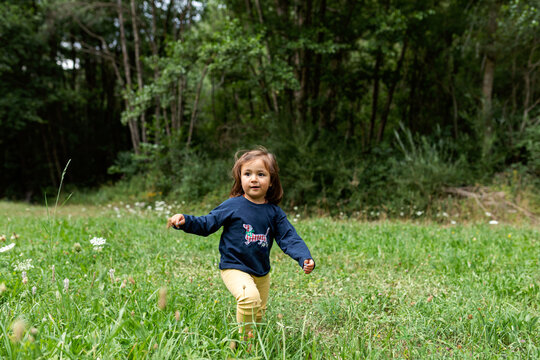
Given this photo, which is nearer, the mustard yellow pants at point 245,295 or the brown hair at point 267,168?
the mustard yellow pants at point 245,295

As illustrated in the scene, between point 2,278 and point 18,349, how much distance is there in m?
1.72

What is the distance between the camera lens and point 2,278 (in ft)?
9.89

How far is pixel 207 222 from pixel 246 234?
28 centimetres

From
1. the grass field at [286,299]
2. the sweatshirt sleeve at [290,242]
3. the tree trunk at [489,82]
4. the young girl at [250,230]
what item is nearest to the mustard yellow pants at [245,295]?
the young girl at [250,230]

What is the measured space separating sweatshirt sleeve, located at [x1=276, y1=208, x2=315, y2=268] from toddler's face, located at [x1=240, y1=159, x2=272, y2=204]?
246mm

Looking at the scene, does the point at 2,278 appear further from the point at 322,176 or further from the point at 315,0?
the point at 315,0

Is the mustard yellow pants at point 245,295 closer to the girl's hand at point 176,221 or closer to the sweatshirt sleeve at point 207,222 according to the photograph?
the sweatshirt sleeve at point 207,222

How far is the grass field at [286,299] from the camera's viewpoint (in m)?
2.09

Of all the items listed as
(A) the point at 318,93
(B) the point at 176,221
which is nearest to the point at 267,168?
(B) the point at 176,221

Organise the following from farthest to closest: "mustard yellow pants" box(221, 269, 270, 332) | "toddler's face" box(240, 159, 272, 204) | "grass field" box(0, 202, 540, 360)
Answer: "toddler's face" box(240, 159, 272, 204) < "mustard yellow pants" box(221, 269, 270, 332) < "grass field" box(0, 202, 540, 360)

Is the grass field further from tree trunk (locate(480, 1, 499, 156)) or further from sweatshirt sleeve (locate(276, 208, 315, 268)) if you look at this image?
tree trunk (locate(480, 1, 499, 156))

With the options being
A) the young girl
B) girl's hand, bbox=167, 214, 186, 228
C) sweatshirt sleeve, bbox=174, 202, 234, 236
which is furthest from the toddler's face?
girl's hand, bbox=167, 214, 186, 228

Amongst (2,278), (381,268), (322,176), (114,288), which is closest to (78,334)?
(114,288)

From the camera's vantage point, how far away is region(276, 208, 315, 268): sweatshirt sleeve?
2.46 metres
